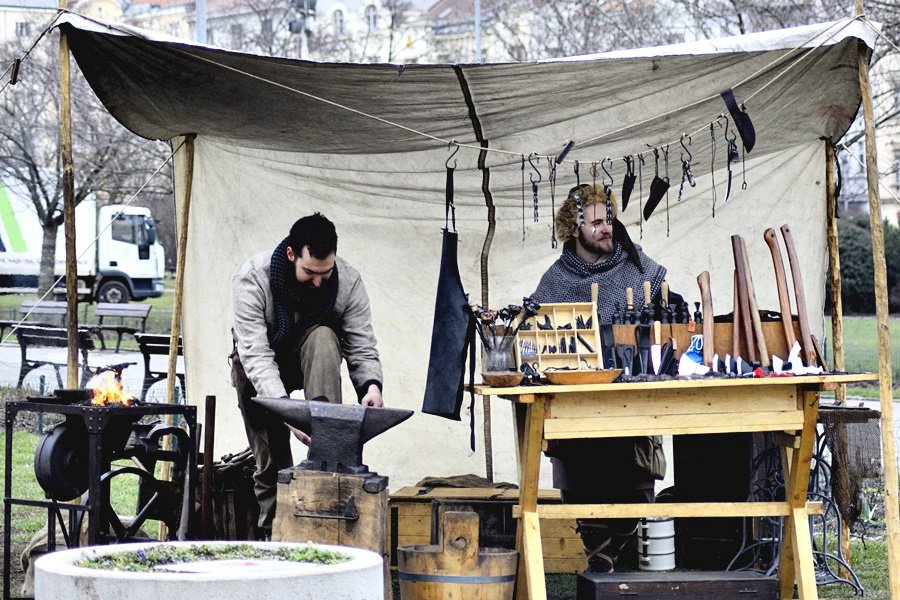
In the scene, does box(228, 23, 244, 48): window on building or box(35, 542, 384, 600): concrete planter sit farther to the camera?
box(228, 23, 244, 48): window on building

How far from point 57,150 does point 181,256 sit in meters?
14.0

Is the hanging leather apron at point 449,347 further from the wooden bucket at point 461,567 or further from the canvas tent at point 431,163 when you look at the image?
the canvas tent at point 431,163

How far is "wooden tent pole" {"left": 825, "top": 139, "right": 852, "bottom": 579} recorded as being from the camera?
5.27 m

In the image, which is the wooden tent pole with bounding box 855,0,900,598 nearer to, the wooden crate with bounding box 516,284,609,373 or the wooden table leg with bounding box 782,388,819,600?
the wooden table leg with bounding box 782,388,819,600

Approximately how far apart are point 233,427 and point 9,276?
1944 centimetres

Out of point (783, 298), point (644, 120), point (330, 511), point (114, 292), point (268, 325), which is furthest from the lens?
point (114, 292)

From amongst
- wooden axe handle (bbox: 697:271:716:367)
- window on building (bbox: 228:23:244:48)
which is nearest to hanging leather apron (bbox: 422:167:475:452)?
wooden axe handle (bbox: 697:271:716:367)

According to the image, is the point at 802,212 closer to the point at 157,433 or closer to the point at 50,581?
the point at 157,433

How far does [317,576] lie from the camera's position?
268cm

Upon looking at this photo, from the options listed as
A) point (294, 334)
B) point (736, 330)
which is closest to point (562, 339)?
point (736, 330)

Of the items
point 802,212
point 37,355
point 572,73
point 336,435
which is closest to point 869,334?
point 37,355

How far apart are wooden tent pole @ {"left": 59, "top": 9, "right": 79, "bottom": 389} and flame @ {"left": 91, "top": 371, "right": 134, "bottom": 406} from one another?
0.20 meters

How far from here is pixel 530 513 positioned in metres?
4.33

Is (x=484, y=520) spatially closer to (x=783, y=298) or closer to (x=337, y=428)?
(x=337, y=428)
